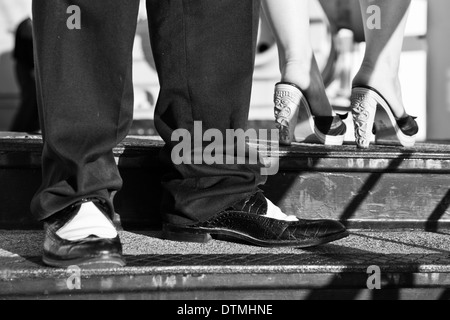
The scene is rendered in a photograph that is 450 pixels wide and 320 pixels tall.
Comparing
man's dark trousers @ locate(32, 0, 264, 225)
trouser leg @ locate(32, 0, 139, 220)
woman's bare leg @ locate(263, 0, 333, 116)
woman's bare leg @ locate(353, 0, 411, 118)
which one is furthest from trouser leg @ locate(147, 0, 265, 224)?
woman's bare leg @ locate(353, 0, 411, 118)

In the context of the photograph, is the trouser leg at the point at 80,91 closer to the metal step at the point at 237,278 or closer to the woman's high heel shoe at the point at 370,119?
the metal step at the point at 237,278

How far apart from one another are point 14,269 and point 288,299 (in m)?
0.48

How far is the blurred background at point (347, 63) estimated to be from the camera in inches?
119

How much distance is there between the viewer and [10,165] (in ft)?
5.38

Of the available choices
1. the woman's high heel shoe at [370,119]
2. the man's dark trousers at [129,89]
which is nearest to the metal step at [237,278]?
the man's dark trousers at [129,89]

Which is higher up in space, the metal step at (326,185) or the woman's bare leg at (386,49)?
the woman's bare leg at (386,49)

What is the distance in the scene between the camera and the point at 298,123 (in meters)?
1.93

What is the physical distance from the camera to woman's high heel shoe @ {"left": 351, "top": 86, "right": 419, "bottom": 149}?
1.85 meters

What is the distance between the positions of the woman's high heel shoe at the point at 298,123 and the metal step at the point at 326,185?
137 millimetres

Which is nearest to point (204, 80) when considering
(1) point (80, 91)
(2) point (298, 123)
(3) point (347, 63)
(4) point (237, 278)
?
(1) point (80, 91)

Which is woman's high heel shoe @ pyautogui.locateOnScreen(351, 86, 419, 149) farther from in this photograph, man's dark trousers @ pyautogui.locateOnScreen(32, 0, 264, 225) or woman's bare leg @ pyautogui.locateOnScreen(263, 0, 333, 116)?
man's dark trousers @ pyautogui.locateOnScreen(32, 0, 264, 225)

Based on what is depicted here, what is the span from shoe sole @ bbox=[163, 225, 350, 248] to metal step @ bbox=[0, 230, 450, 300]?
83 millimetres

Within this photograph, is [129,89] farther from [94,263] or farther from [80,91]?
[94,263]
